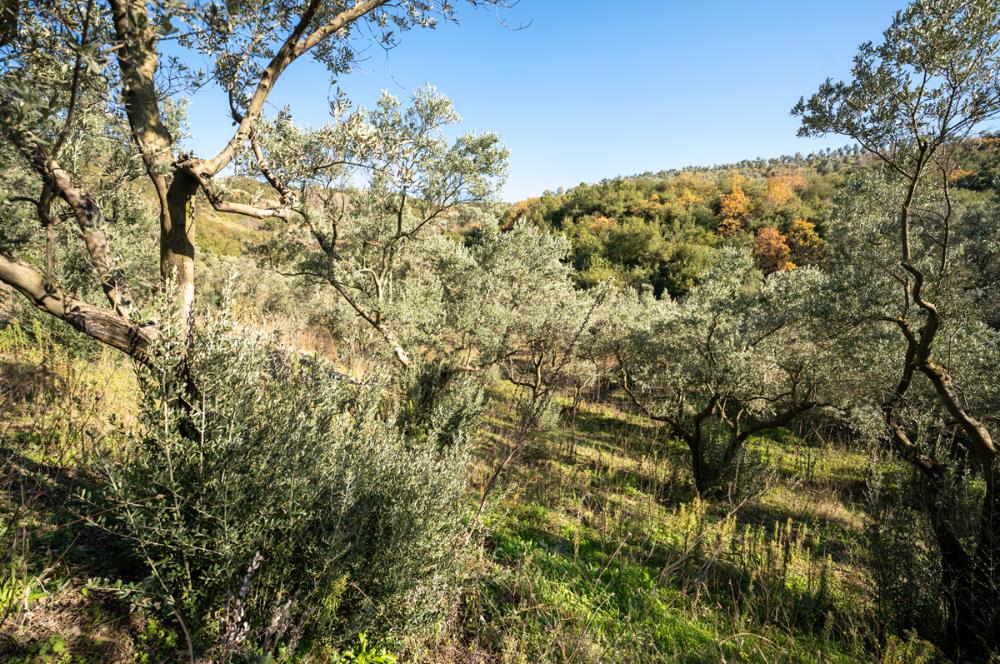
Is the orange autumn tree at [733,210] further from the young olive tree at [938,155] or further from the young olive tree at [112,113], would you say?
the young olive tree at [112,113]

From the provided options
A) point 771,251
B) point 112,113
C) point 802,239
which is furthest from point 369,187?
point 802,239

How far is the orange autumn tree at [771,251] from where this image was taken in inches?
1599

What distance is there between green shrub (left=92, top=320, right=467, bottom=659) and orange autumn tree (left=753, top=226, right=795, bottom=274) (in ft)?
152

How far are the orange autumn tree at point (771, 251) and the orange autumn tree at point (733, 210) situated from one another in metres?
7.20

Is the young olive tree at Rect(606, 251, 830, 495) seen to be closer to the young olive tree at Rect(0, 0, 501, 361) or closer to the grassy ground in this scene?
the grassy ground

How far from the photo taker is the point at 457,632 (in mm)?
3582

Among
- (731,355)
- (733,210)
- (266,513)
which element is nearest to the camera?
(266,513)

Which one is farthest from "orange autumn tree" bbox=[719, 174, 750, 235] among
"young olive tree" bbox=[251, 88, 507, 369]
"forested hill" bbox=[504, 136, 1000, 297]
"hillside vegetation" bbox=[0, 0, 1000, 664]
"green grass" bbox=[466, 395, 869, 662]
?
"young olive tree" bbox=[251, 88, 507, 369]

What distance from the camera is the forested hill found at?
41.4m

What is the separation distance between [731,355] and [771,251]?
41336 mm

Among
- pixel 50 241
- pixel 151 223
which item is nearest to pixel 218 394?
pixel 50 241

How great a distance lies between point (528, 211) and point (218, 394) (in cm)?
6973

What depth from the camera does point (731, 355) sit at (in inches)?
323

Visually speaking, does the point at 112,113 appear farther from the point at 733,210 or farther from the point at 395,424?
the point at 733,210
